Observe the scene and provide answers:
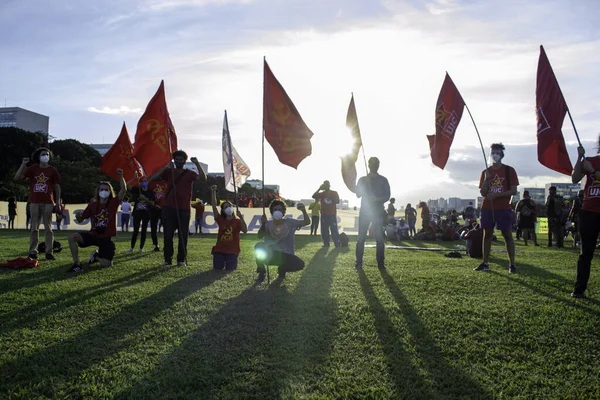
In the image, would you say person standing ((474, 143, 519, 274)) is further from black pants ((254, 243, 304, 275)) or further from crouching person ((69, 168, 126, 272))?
crouching person ((69, 168, 126, 272))

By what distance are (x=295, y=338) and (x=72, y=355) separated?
1825 mm

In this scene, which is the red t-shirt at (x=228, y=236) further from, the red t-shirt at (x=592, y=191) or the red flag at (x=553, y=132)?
the red t-shirt at (x=592, y=191)

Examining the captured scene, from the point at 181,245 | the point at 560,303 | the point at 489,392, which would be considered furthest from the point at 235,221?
the point at 489,392

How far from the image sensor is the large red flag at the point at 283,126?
8227 millimetres

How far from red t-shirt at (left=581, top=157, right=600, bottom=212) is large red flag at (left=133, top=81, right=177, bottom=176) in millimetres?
7379

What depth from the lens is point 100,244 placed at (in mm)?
8656

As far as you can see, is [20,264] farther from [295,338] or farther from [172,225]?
[295,338]

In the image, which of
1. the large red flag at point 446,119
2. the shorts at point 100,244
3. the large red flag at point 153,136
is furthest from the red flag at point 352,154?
the shorts at point 100,244

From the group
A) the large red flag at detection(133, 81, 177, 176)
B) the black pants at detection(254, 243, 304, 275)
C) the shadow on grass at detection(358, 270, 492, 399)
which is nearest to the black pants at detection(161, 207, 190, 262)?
the large red flag at detection(133, 81, 177, 176)

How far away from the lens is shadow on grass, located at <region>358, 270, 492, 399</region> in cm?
321

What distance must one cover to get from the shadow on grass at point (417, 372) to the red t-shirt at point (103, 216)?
17.9 ft

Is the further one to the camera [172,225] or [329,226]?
[329,226]

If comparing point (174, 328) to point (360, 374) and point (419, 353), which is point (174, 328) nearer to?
point (360, 374)

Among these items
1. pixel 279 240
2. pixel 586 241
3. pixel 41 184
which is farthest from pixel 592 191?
pixel 41 184
